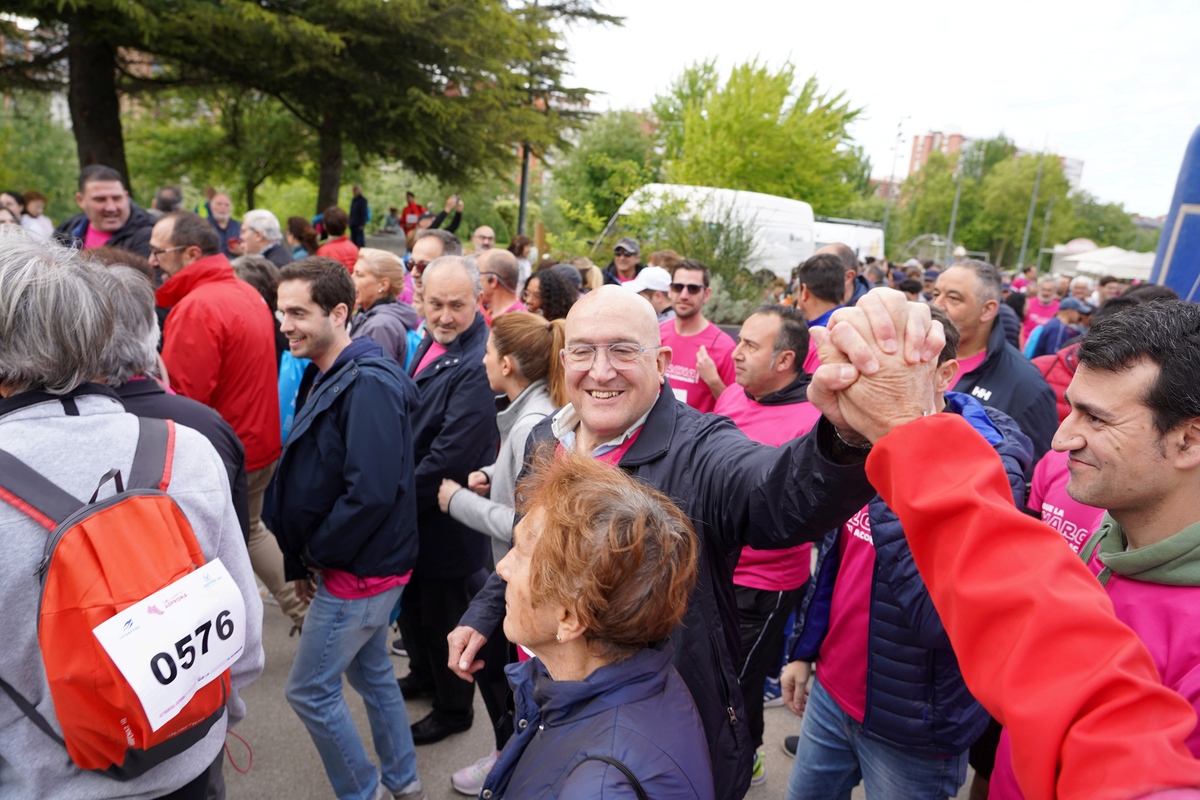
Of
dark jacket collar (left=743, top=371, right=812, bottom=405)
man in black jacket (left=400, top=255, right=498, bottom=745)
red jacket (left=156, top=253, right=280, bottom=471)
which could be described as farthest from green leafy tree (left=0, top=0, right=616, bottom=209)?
dark jacket collar (left=743, top=371, right=812, bottom=405)

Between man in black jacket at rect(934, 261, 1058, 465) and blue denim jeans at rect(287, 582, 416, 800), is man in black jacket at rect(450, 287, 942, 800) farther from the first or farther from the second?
man in black jacket at rect(934, 261, 1058, 465)

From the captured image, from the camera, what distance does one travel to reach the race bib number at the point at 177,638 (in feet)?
4.98

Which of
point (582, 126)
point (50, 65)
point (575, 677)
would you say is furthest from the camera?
point (582, 126)

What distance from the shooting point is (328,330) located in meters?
3.20

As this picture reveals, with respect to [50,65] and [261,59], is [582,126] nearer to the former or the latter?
[261,59]

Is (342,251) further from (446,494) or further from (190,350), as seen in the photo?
(446,494)

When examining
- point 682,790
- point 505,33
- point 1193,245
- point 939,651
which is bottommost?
point 939,651

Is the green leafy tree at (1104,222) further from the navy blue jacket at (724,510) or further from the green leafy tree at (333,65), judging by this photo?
the navy blue jacket at (724,510)

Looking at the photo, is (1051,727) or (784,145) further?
(784,145)

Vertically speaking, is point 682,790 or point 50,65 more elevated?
point 50,65

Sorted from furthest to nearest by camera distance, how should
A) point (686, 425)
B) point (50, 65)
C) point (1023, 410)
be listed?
point (50, 65), point (1023, 410), point (686, 425)

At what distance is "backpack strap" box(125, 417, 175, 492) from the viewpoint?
1.71m

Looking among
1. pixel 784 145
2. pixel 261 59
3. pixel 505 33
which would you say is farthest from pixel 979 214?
pixel 261 59

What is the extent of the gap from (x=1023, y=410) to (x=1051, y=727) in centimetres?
342
